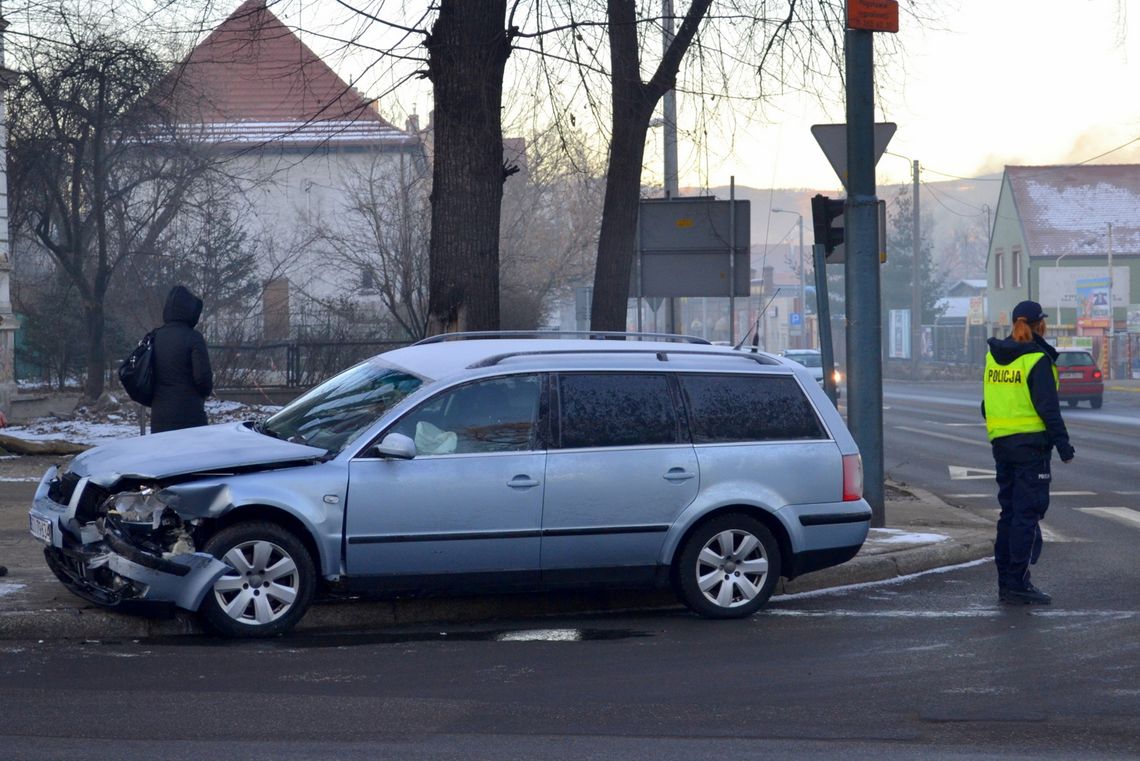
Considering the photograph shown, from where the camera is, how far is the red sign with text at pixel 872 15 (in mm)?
11430

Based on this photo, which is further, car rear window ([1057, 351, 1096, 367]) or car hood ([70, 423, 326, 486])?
car rear window ([1057, 351, 1096, 367])

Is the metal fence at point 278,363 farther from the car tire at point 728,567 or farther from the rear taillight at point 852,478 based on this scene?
the car tire at point 728,567

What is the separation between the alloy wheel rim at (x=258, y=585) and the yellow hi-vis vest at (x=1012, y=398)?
172 inches

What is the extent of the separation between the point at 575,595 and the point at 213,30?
21.3 ft

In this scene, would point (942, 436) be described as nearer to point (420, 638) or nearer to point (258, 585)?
point (420, 638)

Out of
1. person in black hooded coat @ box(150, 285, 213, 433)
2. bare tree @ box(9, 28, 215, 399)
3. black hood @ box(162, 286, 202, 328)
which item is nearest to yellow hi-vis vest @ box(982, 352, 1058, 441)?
person in black hooded coat @ box(150, 285, 213, 433)

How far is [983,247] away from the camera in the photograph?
19662cm

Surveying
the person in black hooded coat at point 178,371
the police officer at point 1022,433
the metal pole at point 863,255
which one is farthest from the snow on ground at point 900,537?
the person in black hooded coat at point 178,371

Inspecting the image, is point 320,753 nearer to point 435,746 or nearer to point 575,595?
point 435,746

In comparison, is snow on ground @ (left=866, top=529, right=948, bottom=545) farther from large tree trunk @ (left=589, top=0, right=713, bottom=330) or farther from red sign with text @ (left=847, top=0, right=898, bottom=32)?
large tree trunk @ (left=589, top=0, right=713, bottom=330)

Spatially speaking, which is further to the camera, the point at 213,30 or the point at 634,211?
the point at 634,211

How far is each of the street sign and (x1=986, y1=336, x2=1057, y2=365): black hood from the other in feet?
10.4

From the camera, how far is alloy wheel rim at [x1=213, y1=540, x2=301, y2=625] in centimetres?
743

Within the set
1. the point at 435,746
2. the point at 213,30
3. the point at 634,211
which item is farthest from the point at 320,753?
the point at 634,211
